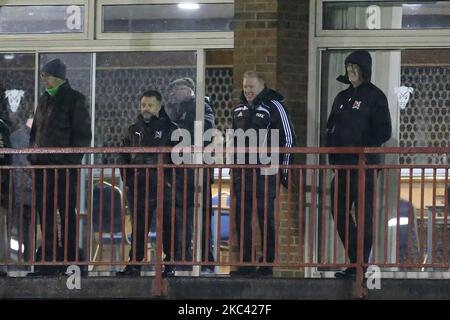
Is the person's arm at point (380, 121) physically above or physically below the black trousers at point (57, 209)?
above

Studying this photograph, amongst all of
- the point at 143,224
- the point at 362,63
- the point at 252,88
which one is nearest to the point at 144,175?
the point at 143,224

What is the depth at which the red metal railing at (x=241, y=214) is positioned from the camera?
12875 mm

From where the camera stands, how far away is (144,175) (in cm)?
1353

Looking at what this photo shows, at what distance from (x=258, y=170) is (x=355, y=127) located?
1.17m

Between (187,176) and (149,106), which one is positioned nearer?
(187,176)

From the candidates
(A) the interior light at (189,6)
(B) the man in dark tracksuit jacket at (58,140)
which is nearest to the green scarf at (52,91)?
(B) the man in dark tracksuit jacket at (58,140)

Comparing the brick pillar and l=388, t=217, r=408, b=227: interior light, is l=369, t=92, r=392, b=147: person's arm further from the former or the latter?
A: the brick pillar

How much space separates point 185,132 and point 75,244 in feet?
6.85

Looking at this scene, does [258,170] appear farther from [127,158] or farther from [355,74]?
[127,158]

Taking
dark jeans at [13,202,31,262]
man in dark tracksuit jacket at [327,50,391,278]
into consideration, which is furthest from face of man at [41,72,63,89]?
man in dark tracksuit jacket at [327,50,391,278]

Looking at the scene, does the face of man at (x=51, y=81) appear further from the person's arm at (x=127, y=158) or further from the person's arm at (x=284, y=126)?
the person's arm at (x=284, y=126)

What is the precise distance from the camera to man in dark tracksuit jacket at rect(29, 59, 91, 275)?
44.4ft

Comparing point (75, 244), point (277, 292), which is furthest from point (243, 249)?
point (75, 244)

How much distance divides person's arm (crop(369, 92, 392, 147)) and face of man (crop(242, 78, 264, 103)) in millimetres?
1084
